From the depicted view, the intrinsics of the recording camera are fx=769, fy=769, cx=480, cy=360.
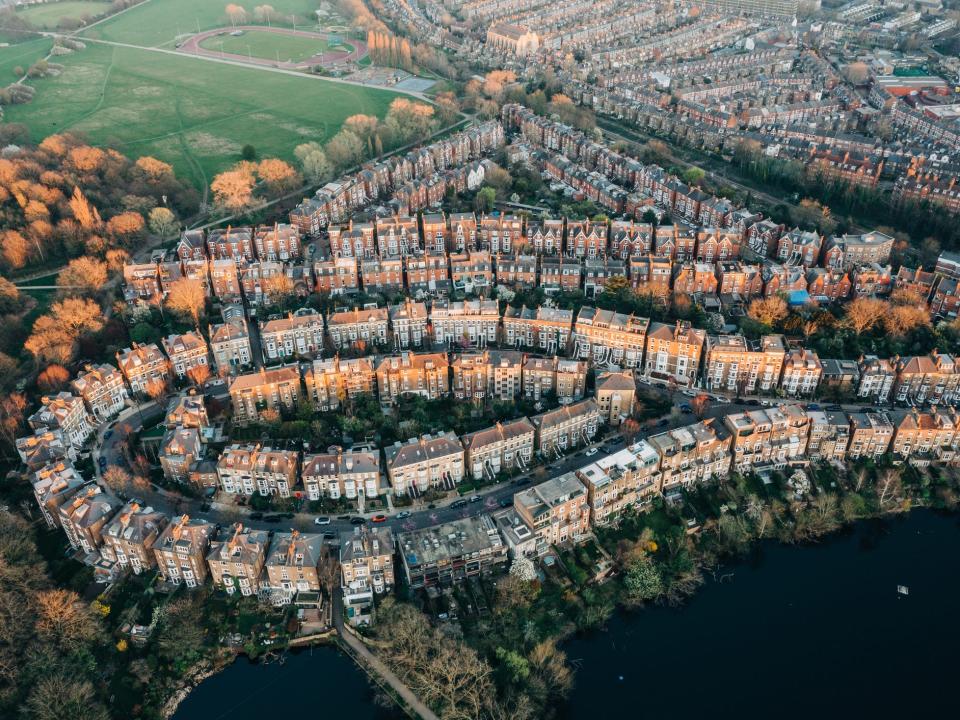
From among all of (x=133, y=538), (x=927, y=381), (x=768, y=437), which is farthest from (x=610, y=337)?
(x=133, y=538)

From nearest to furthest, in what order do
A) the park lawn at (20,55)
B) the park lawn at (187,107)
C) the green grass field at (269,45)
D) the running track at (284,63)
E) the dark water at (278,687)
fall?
the dark water at (278,687) < the park lawn at (187,107) < the park lawn at (20,55) < the running track at (284,63) < the green grass field at (269,45)

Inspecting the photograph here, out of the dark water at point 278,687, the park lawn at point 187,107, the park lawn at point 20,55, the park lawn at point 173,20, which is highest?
the park lawn at point 173,20

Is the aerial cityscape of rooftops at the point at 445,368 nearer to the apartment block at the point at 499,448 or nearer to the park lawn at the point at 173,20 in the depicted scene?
the apartment block at the point at 499,448

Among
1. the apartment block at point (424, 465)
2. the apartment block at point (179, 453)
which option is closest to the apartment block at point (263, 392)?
the apartment block at point (179, 453)

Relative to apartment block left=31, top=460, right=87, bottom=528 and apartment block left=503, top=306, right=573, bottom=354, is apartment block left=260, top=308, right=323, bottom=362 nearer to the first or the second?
apartment block left=503, top=306, right=573, bottom=354

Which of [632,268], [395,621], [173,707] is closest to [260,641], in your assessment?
[173,707]

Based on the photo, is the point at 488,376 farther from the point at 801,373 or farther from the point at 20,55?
the point at 20,55

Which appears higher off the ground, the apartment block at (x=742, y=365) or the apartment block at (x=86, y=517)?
the apartment block at (x=742, y=365)
